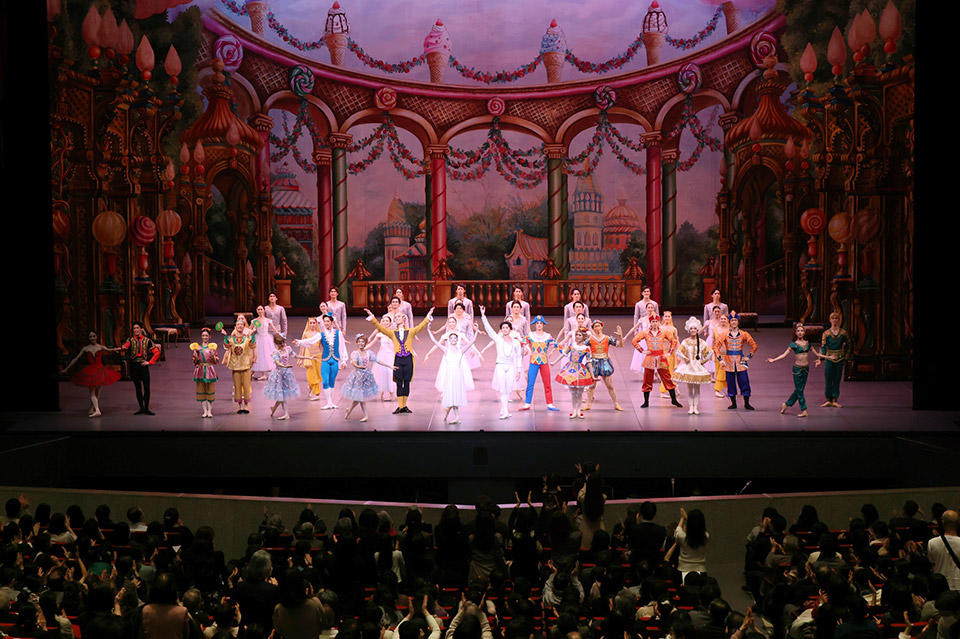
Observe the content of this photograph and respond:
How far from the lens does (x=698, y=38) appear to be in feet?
60.6

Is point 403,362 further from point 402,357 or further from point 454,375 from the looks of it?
point 454,375

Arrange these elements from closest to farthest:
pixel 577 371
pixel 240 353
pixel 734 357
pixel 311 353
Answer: pixel 577 371, pixel 240 353, pixel 734 357, pixel 311 353

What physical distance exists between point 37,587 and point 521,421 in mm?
6076

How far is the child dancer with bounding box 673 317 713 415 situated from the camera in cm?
1074

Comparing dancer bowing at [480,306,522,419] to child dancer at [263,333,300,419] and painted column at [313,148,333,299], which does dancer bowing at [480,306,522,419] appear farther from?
painted column at [313,148,333,299]

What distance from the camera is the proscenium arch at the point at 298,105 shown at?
18.8 m

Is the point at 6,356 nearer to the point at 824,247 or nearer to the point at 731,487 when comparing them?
the point at 731,487

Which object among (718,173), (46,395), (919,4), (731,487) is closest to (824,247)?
(718,173)

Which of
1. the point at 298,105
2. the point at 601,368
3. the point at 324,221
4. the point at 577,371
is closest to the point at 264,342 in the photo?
the point at 577,371

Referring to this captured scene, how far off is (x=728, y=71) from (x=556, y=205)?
13.7 feet

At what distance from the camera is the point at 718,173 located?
63.4 feet

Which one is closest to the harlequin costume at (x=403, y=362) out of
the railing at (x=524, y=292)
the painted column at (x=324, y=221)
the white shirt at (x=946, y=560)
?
the white shirt at (x=946, y=560)

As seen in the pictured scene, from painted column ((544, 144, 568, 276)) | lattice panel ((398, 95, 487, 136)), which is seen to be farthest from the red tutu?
painted column ((544, 144, 568, 276))

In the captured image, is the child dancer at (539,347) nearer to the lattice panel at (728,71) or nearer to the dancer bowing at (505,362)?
the dancer bowing at (505,362)
